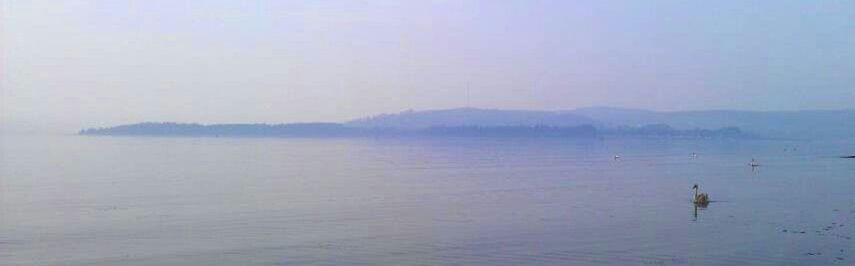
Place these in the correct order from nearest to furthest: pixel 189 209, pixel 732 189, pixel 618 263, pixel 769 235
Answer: pixel 618 263 → pixel 769 235 → pixel 189 209 → pixel 732 189

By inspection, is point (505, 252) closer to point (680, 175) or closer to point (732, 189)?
point (732, 189)

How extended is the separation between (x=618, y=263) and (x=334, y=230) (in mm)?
9767

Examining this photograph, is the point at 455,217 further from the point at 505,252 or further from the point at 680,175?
the point at 680,175

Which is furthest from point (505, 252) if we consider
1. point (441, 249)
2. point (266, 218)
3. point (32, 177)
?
point (32, 177)

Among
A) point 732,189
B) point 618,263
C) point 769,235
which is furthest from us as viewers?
point 732,189

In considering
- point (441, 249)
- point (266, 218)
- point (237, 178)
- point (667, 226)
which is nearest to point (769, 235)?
point (667, 226)

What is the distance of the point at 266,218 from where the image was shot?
106 ft

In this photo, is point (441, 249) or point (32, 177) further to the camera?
point (32, 177)

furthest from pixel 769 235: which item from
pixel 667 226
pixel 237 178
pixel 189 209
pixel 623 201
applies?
pixel 237 178

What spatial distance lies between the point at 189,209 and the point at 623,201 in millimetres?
18390

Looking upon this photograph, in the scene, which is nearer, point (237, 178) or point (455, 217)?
point (455, 217)

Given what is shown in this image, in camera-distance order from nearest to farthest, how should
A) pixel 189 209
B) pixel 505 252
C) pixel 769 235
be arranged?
1. pixel 505 252
2. pixel 769 235
3. pixel 189 209

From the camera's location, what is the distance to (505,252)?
24.4 meters

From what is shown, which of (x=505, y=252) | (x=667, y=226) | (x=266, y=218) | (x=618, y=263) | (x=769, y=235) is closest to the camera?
(x=618, y=263)
